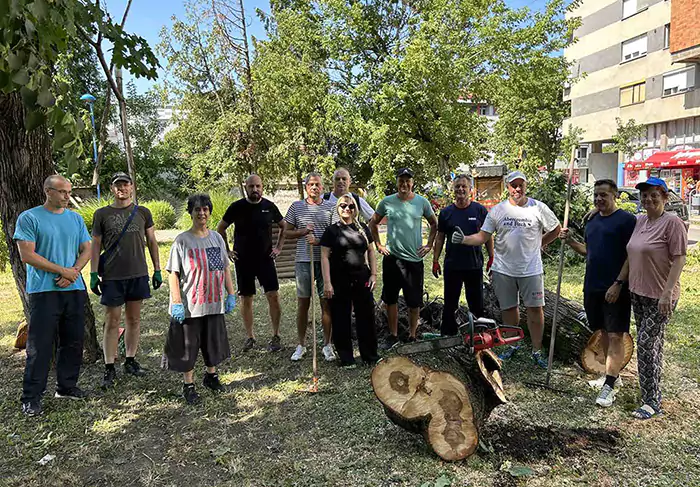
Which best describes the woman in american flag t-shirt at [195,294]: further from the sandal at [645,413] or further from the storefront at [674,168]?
the storefront at [674,168]

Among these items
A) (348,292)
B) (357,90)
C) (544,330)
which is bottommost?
(544,330)

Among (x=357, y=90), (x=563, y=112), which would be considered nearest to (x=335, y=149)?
(x=357, y=90)

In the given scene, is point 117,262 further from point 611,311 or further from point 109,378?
point 611,311

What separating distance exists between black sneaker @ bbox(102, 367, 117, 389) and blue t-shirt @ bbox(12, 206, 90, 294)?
36.1 inches

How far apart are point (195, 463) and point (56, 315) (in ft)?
5.91

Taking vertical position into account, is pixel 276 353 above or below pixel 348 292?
below

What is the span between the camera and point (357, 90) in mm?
16109

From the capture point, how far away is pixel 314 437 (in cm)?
365

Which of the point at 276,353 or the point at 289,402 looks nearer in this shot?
the point at 289,402

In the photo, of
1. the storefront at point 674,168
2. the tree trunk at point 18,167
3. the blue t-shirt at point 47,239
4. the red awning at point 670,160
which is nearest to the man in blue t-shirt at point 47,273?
the blue t-shirt at point 47,239

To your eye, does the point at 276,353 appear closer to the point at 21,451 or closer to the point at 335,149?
the point at 21,451

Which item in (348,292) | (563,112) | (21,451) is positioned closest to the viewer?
(21,451)

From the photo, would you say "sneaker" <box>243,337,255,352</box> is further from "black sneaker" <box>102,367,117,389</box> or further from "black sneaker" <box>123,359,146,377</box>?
"black sneaker" <box>102,367,117,389</box>

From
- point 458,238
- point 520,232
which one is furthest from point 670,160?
point 458,238
